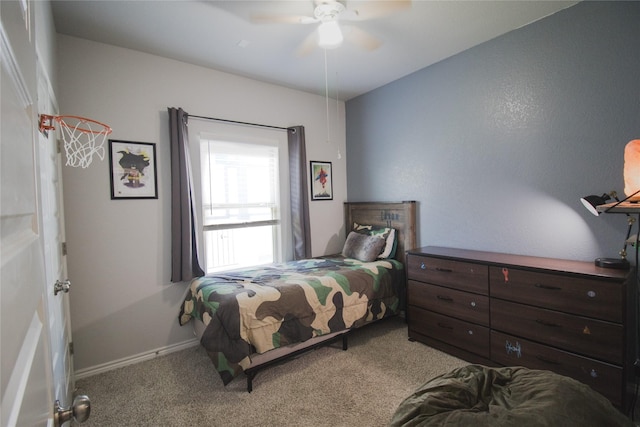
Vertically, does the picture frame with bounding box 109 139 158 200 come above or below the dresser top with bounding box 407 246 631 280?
above

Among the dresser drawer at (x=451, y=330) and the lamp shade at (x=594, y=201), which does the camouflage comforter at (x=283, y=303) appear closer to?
the dresser drawer at (x=451, y=330)

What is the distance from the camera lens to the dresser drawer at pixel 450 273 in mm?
2396

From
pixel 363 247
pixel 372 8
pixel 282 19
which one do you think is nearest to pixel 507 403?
pixel 363 247

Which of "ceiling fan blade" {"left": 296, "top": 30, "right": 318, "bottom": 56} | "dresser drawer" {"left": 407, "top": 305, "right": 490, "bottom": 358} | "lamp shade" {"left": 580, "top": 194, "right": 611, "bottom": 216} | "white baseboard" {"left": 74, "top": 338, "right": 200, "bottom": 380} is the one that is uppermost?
"ceiling fan blade" {"left": 296, "top": 30, "right": 318, "bottom": 56}

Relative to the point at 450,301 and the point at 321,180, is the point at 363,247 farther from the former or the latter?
the point at 450,301

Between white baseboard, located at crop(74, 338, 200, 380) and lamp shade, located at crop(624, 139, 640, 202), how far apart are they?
3.53 metres

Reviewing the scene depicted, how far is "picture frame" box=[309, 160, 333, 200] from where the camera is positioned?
12.8 feet

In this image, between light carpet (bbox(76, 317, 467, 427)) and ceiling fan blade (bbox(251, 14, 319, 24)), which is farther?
ceiling fan blade (bbox(251, 14, 319, 24))

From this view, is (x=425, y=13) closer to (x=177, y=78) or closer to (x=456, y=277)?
(x=456, y=277)

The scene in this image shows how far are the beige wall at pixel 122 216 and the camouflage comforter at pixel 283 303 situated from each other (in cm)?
34

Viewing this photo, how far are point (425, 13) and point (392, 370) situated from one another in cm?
274

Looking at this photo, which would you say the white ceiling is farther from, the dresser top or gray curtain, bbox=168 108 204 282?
the dresser top

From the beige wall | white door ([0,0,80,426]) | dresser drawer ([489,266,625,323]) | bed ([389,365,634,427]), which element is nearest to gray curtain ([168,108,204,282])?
the beige wall

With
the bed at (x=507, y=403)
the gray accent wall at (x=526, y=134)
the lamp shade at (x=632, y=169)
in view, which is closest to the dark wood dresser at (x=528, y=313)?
the gray accent wall at (x=526, y=134)
